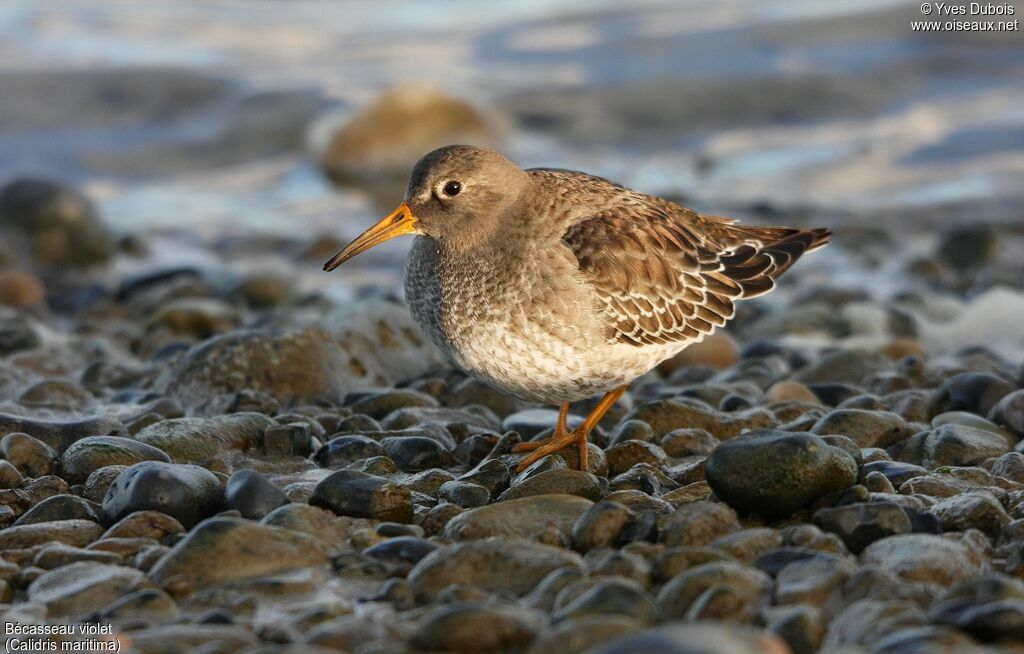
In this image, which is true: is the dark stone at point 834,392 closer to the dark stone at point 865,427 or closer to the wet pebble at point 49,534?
the dark stone at point 865,427

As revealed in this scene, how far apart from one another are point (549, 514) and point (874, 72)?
13855mm

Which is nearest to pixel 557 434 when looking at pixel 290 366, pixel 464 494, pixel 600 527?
pixel 464 494

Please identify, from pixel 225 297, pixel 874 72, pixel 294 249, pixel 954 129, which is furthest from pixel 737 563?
pixel 874 72

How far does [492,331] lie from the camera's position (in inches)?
241

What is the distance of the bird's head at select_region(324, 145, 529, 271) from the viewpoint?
6539mm

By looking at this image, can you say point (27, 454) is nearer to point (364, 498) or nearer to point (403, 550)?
point (364, 498)

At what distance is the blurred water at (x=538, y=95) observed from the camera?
47.2 feet

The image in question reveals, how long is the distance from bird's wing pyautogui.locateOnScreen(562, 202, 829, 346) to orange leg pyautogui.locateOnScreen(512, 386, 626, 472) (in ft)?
1.59

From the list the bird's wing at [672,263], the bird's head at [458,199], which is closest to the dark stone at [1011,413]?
the bird's wing at [672,263]

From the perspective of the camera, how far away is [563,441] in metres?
6.35

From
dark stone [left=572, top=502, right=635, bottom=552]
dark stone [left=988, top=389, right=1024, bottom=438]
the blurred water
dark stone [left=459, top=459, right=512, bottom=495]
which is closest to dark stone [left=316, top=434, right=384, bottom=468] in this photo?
dark stone [left=459, top=459, right=512, bottom=495]

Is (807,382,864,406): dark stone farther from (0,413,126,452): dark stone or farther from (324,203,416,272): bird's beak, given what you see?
(0,413,126,452): dark stone

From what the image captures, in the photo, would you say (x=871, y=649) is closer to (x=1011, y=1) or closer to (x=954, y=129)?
(x=954, y=129)

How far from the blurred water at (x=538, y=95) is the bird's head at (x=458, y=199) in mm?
6741
